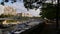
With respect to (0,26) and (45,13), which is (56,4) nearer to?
(45,13)

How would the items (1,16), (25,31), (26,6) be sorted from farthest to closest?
1. (26,6)
2. (1,16)
3. (25,31)

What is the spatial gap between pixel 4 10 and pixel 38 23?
18.4 inches

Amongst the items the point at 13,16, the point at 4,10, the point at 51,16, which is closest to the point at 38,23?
the point at 51,16

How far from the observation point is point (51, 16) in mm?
1822

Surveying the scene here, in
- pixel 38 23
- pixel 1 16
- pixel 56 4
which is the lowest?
pixel 38 23

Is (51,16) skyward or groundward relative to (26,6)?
groundward


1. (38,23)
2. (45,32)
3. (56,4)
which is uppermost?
(56,4)

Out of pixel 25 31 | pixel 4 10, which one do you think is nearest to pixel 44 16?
pixel 25 31

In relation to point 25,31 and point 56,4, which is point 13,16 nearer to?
point 25,31

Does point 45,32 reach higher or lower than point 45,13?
lower

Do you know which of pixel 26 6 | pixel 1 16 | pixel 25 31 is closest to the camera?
pixel 25 31

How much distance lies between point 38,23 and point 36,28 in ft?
0.23

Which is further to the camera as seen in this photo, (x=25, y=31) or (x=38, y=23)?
(x=38, y=23)

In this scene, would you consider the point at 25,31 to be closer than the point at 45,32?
Yes
